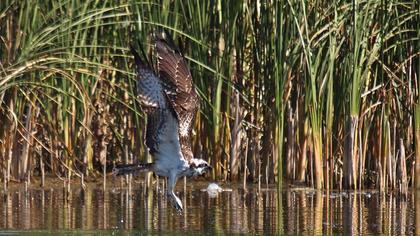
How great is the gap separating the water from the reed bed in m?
0.33

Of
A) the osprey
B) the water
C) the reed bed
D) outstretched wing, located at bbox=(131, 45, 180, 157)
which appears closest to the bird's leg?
the osprey

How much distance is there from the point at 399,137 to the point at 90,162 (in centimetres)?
329

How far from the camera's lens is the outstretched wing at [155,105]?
10930mm

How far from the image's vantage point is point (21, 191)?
12773mm

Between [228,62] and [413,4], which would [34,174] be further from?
[413,4]

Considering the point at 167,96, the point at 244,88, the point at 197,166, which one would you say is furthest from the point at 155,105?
the point at 244,88

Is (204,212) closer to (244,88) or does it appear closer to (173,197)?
(173,197)

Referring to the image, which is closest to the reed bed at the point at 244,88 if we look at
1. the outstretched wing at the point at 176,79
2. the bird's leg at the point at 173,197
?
the bird's leg at the point at 173,197

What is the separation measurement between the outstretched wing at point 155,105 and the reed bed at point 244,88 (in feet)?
5.11

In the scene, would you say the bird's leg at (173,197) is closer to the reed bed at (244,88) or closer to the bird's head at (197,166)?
the bird's head at (197,166)

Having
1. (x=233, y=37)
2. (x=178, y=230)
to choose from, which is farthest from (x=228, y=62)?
(x=178, y=230)

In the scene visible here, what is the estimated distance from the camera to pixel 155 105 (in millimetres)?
10977

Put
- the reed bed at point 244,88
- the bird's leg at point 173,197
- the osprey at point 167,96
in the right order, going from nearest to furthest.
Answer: the osprey at point 167,96 < the bird's leg at point 173,197 < the reed bed at point 244,88

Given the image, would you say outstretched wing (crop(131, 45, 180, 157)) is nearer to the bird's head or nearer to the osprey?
the osprey
